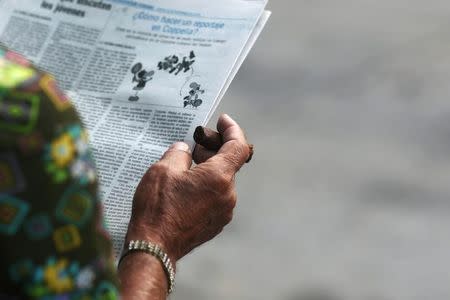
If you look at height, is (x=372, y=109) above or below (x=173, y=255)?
above

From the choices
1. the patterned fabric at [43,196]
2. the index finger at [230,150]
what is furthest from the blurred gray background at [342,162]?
the patterned fabric at [43,196]

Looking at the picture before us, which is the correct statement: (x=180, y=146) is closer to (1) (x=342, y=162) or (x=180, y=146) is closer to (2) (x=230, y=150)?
(2) (x=230, y=150)

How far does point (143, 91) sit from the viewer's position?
4.77ft

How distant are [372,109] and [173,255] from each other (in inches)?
114

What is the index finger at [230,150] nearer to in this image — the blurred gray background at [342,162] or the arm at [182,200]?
the arm at [182,200]

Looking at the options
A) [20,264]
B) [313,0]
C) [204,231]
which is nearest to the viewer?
[20,264]

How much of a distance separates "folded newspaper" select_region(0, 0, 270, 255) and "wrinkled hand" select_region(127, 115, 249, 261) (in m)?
0.06

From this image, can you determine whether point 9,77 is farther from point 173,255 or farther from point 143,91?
point 143,91

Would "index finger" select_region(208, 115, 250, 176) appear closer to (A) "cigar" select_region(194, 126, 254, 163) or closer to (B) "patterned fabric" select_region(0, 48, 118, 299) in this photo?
(A) "cigar" select_region(194, 126, 254, 163)

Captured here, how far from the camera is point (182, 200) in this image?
52.2 inches

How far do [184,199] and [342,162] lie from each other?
2561 mm

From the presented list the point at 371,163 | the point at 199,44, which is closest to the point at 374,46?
the point at 371,163

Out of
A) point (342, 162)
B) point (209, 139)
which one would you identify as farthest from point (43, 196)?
point (342, 162)

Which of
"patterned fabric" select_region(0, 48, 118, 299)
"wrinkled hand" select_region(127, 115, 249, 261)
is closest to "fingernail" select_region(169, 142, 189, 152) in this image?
"wrinkled hand" select_region(127, 115, 249, 261)
